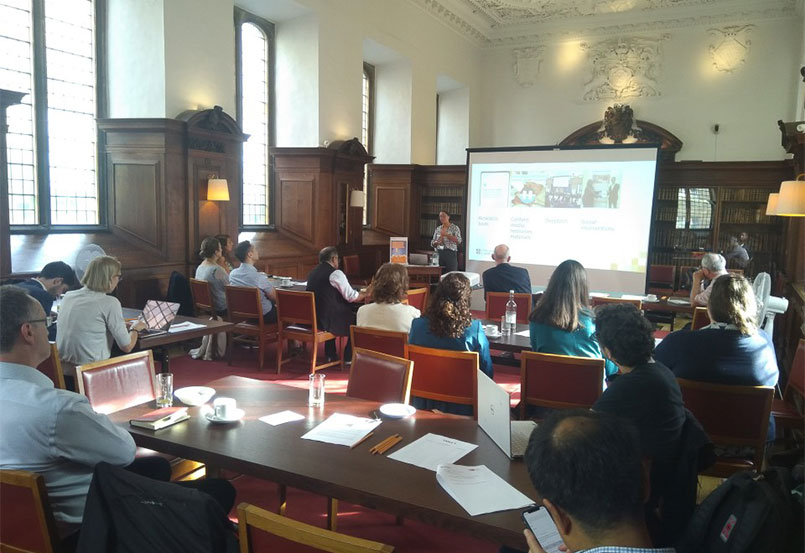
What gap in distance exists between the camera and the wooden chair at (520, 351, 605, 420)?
3.03 meters

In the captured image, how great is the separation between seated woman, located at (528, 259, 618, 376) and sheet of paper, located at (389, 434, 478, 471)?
146cm

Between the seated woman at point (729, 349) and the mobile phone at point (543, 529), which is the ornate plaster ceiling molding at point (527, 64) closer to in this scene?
the seated woman at point (729, 349)

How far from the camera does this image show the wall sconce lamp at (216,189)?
6863 mm

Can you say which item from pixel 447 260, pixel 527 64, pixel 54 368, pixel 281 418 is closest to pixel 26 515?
pixel 281 418

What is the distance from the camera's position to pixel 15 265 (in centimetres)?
532

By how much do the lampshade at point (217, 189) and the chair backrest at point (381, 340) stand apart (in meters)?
3.63

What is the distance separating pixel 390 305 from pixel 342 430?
2069 millimetres

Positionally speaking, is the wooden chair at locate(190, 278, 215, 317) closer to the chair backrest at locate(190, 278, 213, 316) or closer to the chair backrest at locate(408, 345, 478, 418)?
the chair backrest at locate(190, 278, 213, 316)

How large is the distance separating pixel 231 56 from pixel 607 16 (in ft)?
25.1

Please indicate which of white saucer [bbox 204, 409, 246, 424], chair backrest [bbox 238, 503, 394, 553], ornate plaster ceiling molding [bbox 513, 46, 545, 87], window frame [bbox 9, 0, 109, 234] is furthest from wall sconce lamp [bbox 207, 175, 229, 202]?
ornate plaster ceiling molding [bbox 513, 46, 545, 87]

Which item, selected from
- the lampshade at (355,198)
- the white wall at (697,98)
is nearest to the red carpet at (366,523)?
the lampshade at (355,198)

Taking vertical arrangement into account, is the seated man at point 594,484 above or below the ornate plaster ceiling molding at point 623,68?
below

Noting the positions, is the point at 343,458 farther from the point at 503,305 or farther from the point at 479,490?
the point at 503,305

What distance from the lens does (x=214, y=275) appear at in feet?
20.1
